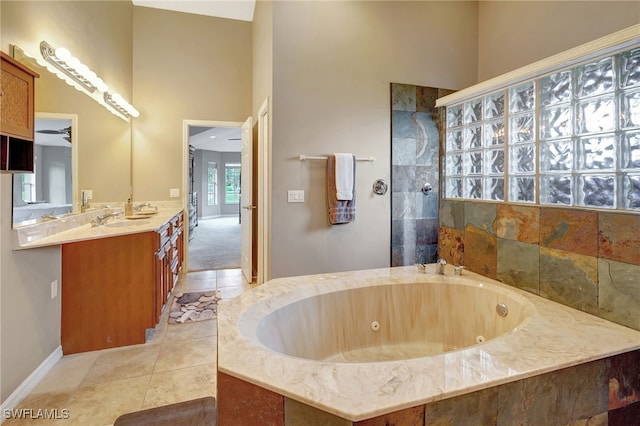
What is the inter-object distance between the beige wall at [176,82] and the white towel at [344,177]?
2182 millimetres

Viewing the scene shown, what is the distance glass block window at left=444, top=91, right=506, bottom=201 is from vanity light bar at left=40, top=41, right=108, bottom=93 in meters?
2.70

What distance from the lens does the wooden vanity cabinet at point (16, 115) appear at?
1.46m

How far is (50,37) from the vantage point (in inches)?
84.2

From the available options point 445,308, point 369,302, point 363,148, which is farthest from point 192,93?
point 445,308

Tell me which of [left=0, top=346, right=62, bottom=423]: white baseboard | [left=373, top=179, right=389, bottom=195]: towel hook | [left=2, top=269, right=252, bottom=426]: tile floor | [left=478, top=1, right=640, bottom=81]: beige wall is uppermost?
[left=478, top=1, right=640, bottom=81]: beige wall

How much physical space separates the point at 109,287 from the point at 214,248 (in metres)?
3.78

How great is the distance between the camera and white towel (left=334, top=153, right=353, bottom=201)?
2.88 m

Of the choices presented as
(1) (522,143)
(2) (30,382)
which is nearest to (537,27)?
(1) (522,143)

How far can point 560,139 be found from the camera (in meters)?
1.60

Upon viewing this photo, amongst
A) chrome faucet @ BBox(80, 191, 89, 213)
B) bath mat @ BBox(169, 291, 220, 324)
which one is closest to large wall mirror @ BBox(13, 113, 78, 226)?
chrome faucet @ BBox(80, 191, 89, 213)

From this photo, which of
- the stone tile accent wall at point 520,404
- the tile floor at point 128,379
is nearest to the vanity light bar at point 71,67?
the tile floor at point 128,379

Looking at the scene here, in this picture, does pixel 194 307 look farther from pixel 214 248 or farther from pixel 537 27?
pixel 537 27

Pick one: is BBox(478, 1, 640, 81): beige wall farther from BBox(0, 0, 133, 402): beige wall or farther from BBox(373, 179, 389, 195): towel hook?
BBox(0, 0, 133, 402): beige wall

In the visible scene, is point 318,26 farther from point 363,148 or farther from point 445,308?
point 445,308
